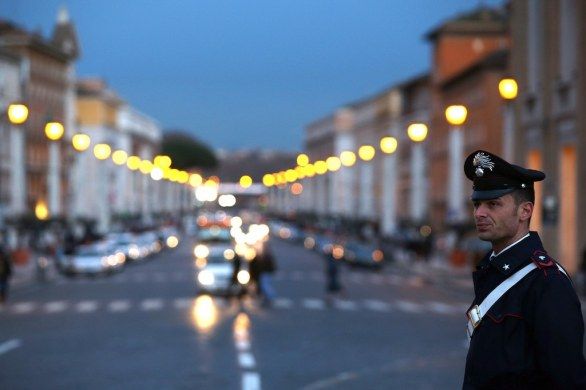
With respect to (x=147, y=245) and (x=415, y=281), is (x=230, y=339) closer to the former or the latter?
(x=415, y=281)

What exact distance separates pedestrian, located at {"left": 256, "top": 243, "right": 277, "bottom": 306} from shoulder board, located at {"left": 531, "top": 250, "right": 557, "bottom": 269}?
30.9m

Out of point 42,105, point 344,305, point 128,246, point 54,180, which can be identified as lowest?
point 344,305

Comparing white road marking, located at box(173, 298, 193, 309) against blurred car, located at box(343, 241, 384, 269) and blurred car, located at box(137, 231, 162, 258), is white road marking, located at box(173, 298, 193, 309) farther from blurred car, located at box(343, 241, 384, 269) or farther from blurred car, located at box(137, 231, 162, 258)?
blurred car, located at box(137, 231, 162, 258)

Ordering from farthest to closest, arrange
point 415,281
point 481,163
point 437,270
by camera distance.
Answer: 1. point 437,270
2. point 415,281
3. point 481,163

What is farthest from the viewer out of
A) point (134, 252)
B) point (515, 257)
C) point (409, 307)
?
point (134, 252)

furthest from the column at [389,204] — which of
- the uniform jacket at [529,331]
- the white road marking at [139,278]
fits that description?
the uniform jacket at [529,331]

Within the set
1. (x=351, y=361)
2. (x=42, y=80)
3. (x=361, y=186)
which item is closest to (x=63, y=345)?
(x=351, y=361)

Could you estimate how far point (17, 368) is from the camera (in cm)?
2022

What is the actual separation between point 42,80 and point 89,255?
6269cm

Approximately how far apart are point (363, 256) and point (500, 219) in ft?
196

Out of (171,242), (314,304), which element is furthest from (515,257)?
(171,242)

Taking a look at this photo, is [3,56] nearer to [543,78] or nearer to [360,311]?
[543,78]

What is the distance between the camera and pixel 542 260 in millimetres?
5512

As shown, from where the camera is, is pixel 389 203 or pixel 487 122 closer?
pixel 487 122
